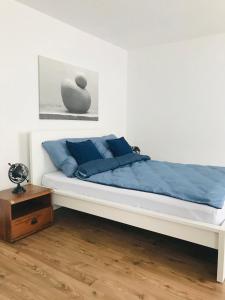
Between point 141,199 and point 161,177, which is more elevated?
point 161,177

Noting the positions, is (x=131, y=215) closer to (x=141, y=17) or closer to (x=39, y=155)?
(x=39, y=155)

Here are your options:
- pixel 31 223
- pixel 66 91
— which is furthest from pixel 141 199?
pixel 66 91

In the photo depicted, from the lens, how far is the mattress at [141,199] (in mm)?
1896

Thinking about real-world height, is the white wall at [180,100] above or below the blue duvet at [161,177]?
above

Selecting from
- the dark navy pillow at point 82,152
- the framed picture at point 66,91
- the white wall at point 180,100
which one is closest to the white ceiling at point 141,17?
the white wall at point 180,100

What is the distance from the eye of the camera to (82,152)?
2.99 m

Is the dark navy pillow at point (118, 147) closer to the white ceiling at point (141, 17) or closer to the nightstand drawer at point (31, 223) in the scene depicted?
the nightstand drawer at point (31, 223)

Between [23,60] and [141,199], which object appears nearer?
[141,199]

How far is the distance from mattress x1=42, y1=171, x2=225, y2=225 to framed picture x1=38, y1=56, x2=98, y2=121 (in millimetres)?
910

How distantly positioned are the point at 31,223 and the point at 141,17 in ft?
8.79

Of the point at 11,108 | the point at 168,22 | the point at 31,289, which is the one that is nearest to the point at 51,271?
the point at 31,289

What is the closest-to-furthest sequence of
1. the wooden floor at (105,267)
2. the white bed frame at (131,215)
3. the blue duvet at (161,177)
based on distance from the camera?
the wooden floor at (105,267) < the white bed frame at (131,215) < the blue duvet at (161,177)

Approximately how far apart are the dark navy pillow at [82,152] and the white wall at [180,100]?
1628 millimetres

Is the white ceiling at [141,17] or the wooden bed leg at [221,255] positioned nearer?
the wooden bed leg at [221,255]
